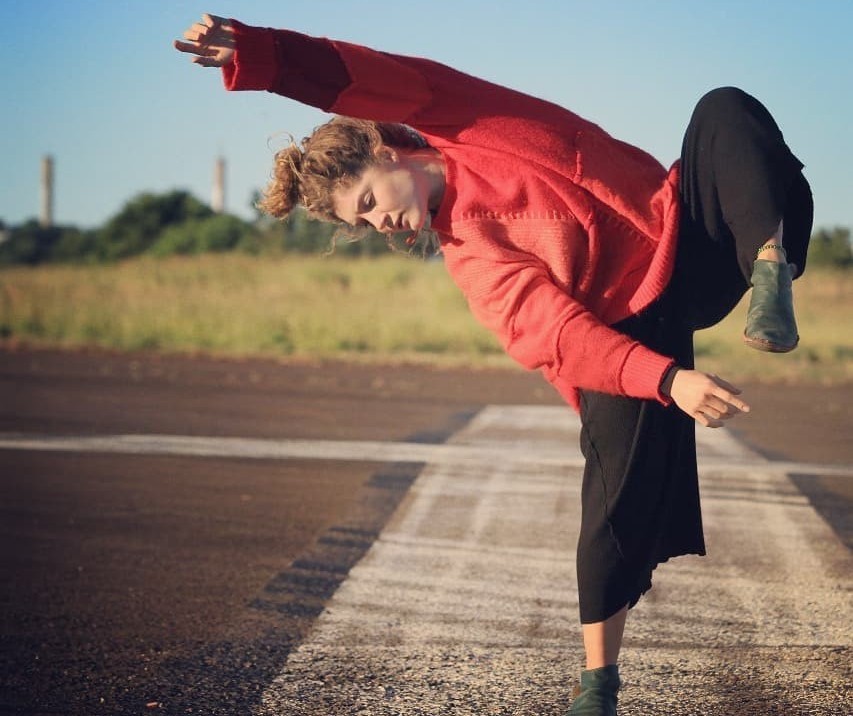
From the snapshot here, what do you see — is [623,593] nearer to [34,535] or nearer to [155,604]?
[155,604]

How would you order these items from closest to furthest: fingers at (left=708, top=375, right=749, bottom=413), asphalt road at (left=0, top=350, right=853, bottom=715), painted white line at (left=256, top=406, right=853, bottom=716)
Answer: fingers at (left=708, top=375, right=749, bottom=413), painted white line at (left=256, top=406, right=853, bottom=716), asphalt road at (left=0, top=350, right=853, bottom=715)

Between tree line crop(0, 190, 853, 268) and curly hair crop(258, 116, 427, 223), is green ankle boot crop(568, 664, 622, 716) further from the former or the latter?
tree line crop(0, 190, 853, 268)

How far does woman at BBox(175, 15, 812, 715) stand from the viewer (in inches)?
110

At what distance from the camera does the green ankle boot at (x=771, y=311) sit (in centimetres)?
258

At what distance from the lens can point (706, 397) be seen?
8.40ft

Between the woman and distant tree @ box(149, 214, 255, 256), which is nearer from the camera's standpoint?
the woman

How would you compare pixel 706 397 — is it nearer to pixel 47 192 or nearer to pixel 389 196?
pixel 389 196

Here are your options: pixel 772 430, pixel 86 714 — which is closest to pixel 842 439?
pixel 772 430

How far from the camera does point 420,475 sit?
24.4 feet

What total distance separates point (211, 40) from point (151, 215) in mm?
52005

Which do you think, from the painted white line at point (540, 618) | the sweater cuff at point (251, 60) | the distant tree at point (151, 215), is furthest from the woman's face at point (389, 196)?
the distant tree at point (151, 215)

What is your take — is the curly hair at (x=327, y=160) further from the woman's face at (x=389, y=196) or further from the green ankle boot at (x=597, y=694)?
the green ankle boot at (x=597, y=694)

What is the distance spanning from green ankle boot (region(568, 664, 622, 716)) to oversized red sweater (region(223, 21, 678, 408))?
0.77m

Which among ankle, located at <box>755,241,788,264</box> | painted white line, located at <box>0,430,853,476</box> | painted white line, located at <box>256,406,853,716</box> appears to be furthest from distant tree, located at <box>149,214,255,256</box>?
ankle, located at <box>755,241,788,264</box>
